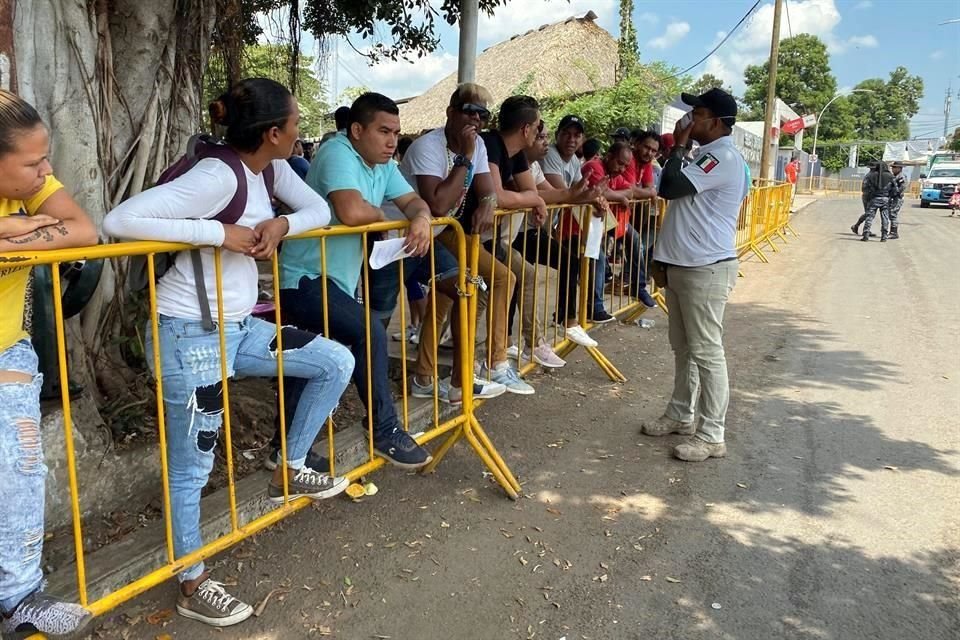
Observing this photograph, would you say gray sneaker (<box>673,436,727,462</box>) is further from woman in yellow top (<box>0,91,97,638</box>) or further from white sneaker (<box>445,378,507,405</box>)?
woman in yellow top (<box>0,91,97,638</box>)

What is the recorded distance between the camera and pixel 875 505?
3.62 metres

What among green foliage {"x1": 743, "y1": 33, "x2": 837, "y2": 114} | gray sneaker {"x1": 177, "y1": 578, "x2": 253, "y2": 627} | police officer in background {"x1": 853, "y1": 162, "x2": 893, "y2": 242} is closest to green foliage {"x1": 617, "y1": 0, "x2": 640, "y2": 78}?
police officer in background {"x1": 853, "y1": 162, "x2": 893, "y2": 242}

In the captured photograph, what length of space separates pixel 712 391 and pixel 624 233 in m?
2.75

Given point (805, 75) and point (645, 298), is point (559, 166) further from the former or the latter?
point (805, 75)

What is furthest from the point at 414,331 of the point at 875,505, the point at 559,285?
the point at 875,505

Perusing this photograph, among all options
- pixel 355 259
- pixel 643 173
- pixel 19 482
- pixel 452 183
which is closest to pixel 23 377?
pixel 19 482

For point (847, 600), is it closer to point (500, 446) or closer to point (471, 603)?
point (471, 603)

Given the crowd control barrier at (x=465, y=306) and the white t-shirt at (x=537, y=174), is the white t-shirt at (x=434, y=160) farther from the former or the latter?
the white t-shirt at (x=537, y=174)

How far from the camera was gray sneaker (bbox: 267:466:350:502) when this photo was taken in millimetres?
2850

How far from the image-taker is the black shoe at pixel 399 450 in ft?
10.7

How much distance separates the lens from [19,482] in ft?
6.48

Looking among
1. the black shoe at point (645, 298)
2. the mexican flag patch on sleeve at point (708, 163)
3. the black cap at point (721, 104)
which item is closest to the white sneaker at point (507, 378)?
the mexican flag patch on sleeve at point (708, 163)

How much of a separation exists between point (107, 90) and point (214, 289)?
63.9 inches

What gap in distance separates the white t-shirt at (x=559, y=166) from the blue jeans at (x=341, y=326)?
130 inches
